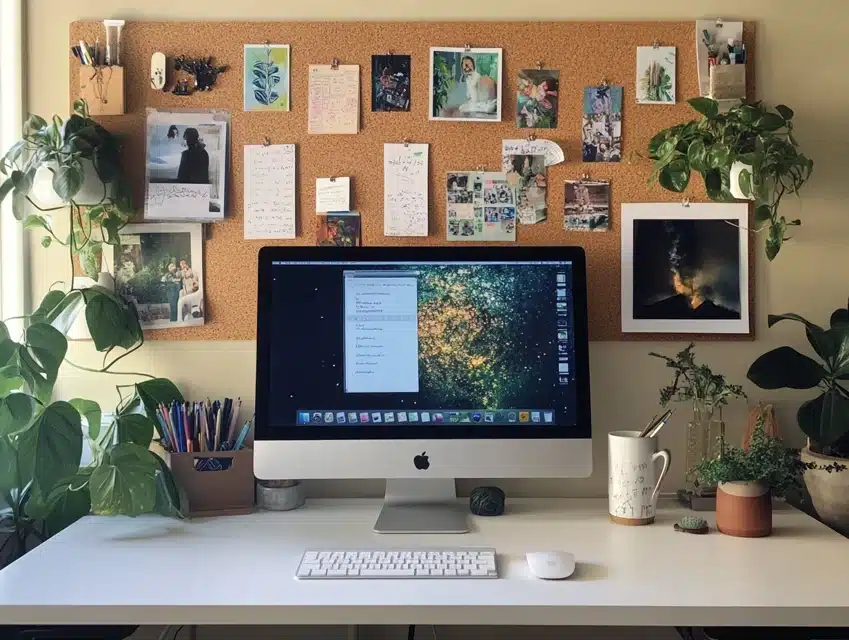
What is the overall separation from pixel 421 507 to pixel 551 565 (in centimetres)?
43

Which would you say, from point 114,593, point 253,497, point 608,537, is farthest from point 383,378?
point 114,593

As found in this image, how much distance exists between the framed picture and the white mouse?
665mm

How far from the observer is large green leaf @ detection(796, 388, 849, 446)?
5.24ft

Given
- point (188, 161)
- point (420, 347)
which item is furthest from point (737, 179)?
point (188, 161)

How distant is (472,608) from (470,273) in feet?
2.21

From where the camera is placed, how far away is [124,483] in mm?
1526

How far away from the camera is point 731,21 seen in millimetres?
1797

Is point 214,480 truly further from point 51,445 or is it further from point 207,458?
point 51,445

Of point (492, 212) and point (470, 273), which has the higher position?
point (492, 212)

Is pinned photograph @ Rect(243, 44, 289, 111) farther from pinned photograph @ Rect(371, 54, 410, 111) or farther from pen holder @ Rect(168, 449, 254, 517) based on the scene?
pen holder @ Rect(168, 449, 254, 517)

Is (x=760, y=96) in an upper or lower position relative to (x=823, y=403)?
upper

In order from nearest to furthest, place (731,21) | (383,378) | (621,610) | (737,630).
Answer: (621,610)
(737,630)
(383,378)
(731,21)

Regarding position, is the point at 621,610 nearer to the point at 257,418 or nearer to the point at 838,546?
the point at 838,546

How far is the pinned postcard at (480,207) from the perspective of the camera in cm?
181
